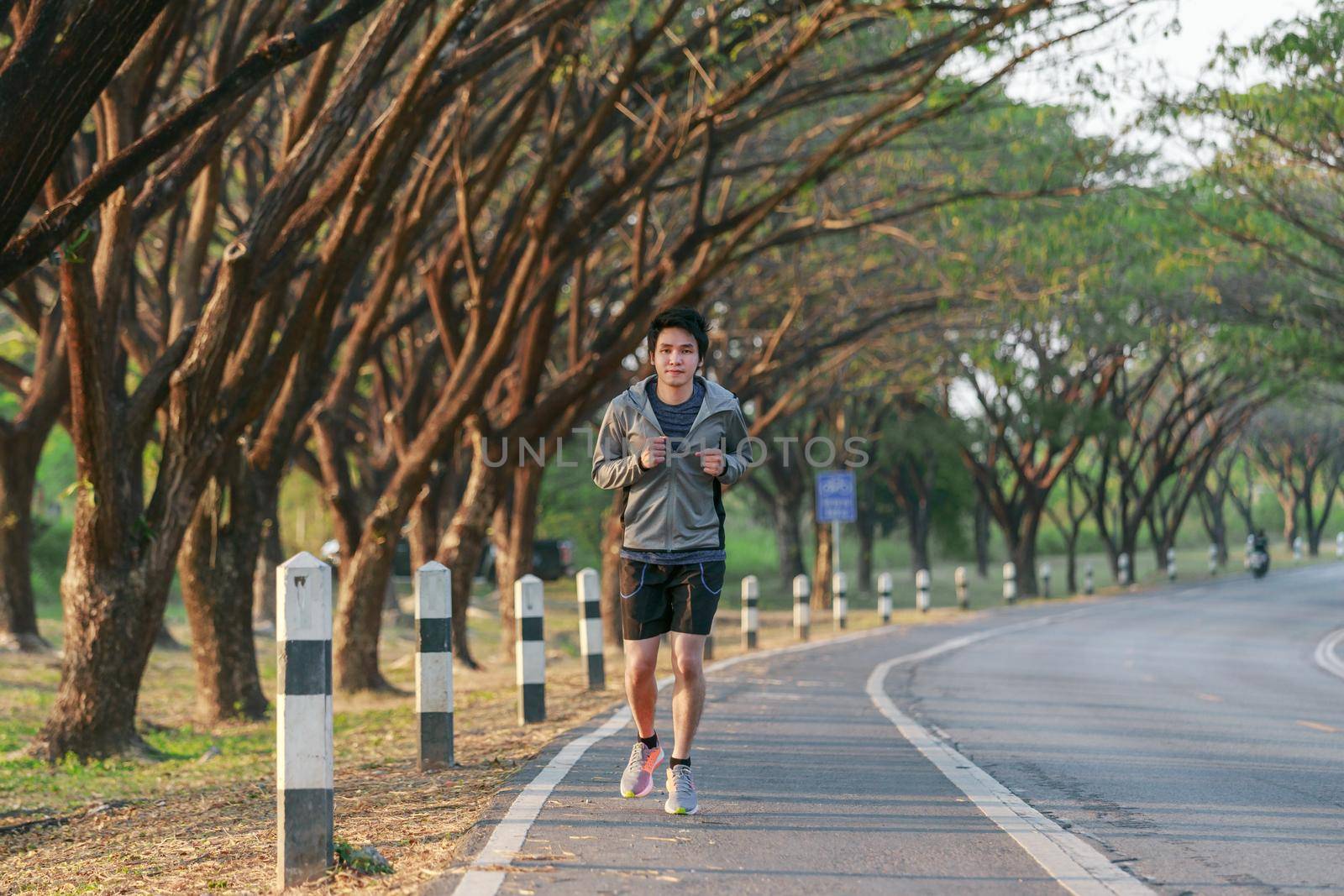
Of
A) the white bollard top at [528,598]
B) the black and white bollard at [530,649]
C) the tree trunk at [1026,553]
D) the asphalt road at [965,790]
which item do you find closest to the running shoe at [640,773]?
the asphalt road at [965,790]

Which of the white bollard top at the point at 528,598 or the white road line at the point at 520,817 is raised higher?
the white bollard top at the point at 528,598

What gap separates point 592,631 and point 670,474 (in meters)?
6.85

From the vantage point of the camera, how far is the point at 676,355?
21.4 feet

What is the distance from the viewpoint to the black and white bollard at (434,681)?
8.27 m

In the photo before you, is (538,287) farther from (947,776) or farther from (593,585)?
(947,776)

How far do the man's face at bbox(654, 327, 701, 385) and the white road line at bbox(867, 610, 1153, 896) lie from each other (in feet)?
6.93

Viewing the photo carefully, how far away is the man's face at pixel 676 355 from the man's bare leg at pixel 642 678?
1.05 metres

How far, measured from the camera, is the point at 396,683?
18.9 m

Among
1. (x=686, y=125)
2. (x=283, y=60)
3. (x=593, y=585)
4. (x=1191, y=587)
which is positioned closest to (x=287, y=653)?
(x=283, y=60)

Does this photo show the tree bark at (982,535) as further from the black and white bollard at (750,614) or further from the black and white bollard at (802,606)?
the black and white bollard at (750,614)

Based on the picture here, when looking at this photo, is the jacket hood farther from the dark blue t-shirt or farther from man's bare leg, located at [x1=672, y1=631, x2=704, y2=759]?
man's bare leg, located at [x1=672, y1=631, x2=704, y2=759]

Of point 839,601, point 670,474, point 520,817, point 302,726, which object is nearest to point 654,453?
point 670,474

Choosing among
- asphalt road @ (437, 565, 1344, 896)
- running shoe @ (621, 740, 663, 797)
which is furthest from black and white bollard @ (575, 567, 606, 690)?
running shoe @ (621, 740, 663, 797)

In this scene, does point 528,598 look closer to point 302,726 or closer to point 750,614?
point 302,726
